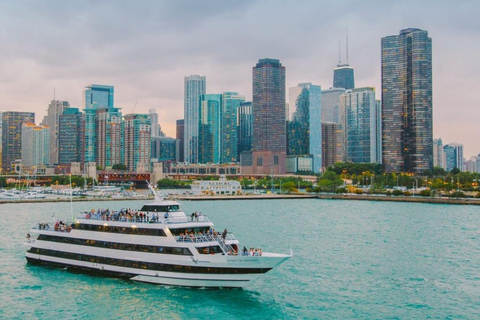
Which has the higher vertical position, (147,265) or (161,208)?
(161,208)

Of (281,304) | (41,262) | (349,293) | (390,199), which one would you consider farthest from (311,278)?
(390,199)

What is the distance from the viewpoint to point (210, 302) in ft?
111

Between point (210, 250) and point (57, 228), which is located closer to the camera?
point (210, 250)

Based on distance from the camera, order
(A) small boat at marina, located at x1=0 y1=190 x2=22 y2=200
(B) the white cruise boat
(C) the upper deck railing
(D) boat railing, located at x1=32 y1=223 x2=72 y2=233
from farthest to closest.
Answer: (A) small boat at marina, located at x1=0 y1=190 x2=22 y2=200
(D) boat railing, located at x1=32 y1=223 x2=72 y2=233
(C) the upper deck railing
(B) the white cruise boat

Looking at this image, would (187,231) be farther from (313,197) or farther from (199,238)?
(313,197)

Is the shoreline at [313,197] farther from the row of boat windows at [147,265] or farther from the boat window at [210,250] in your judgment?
the boat window at [210,250]

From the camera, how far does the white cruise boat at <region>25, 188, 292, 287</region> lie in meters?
34.7

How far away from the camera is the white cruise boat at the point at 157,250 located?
3472 cm

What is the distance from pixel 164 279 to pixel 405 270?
70.1 ft

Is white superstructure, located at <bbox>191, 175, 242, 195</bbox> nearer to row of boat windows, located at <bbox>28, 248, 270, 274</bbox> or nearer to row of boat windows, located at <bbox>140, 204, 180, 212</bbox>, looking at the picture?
row of boat windows, located at <bbox>28, 248, 270, 274</bbox>

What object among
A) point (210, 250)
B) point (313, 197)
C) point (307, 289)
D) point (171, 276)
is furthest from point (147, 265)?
point (313, 197)

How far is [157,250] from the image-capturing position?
3675 centimetres

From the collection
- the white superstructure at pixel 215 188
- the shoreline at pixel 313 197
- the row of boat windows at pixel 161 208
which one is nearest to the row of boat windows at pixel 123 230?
the row of boat windows at pixel 161 208

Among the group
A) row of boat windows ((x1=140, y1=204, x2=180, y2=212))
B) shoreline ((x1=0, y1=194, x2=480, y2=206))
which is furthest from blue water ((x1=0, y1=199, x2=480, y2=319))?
shoreline ((x1=0, y1=194, x2=480, y2=206))
